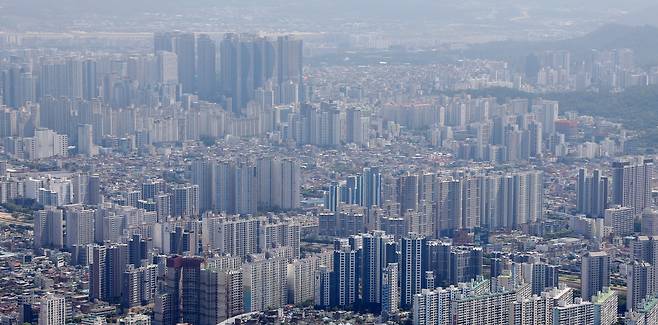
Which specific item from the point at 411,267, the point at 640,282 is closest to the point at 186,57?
the point at 411,267

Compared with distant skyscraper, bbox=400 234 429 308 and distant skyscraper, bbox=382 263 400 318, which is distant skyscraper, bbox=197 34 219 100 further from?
distant skyscraper, bbox=382 263 400 318

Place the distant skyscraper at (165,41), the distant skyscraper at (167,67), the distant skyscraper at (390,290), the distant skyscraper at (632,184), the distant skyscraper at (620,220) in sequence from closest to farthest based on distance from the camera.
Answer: the distant skyscraper at (390,290) → the distant skyscraper at (620,220) → the distant skyscraper at (632,184) → the distant skyscraper at (167,67) → the distant skyscraper at (165,41)

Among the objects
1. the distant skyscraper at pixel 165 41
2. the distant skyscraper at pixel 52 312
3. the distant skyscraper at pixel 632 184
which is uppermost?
the distant skyscraper at pixel 165 41

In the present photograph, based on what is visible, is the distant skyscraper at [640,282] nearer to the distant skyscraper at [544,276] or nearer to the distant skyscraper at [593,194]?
the distant skyscraper at [544,276]

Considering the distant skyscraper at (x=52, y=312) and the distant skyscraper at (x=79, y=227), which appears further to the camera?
the distant skyscraper at (x=79, y=227)

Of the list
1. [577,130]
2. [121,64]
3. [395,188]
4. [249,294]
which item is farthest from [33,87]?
[249,294]

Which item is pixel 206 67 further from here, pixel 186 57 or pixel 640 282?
pixel 640 282

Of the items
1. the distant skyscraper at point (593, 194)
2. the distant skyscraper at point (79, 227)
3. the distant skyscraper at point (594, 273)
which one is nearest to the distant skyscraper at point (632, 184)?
the distant skyscraper at point (593, 194)

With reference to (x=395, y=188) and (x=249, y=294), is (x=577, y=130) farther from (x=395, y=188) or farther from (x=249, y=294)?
(x=249, y=294)
